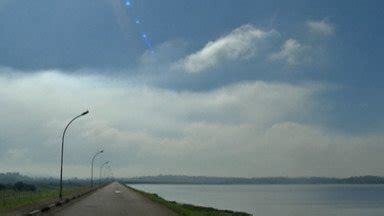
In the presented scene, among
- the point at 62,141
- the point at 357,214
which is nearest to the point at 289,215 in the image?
the point at 357,214

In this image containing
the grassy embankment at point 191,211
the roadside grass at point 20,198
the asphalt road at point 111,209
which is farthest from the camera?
the roadside grass at point 20,198

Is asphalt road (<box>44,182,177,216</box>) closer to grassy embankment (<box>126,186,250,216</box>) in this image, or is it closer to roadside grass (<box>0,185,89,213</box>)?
grassy embankment (<box>126,186,250,216</box>)

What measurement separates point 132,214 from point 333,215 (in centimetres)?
6087

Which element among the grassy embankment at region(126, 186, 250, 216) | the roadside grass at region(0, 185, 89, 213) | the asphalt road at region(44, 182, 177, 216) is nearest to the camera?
the asphalt road at region(44, 182, 177, 216)

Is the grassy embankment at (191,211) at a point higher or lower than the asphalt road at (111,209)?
lower

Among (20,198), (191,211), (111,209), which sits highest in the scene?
(20,198)

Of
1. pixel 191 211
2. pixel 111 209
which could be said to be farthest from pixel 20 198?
pixel 191 211

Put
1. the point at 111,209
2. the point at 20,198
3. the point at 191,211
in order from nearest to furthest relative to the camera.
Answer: the point at 111,209
the point at 191,211
the point at 20,198

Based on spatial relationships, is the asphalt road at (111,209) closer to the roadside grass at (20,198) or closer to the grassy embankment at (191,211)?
the grassy embankment at (191,211)

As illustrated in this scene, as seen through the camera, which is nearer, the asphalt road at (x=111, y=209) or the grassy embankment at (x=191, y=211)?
the asphalt road at (x=111, y=209)

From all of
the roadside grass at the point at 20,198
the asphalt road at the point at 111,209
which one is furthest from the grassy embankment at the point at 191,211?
the roadside grass at the point at 20,198

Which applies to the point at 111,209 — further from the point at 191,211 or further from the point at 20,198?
the point at 20,198

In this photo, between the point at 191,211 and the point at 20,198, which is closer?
the point at 191,211

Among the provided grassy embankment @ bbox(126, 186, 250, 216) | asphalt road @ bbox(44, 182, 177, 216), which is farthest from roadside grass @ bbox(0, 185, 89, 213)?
grassy embankment @ bbox(126, 186, 250, 216)
